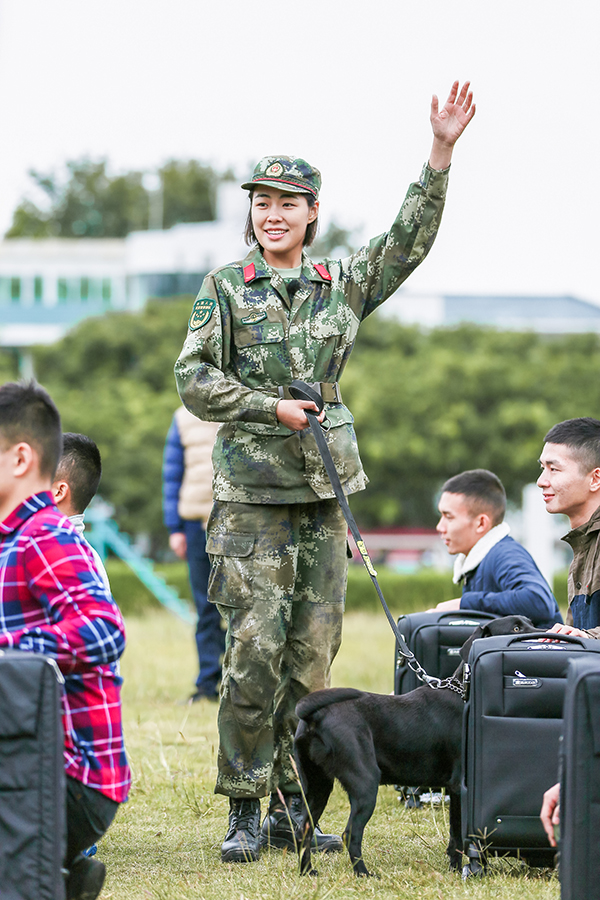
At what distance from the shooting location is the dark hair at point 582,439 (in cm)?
405

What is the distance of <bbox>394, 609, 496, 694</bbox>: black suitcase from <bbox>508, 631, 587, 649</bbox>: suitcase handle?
84 cm

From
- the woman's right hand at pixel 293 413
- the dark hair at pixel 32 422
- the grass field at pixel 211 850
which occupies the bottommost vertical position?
the grass field at pixel 211 850

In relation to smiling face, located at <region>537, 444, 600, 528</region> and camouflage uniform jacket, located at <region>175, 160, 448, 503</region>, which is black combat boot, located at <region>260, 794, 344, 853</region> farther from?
smiling face, located at <region>537, 444, 600, 528</region>

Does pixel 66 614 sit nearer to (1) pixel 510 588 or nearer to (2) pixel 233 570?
(2) pixel 233 570

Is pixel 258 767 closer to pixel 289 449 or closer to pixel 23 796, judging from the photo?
pixel 289 449

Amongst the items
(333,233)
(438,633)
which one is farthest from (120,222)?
(438,633)

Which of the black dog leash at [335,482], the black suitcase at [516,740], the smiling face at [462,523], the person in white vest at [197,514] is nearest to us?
the black suitcase at [516,740]

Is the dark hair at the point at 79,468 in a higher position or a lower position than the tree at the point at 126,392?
higher

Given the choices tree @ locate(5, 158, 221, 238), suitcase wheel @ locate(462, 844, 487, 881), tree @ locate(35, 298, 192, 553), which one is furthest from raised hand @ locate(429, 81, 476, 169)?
tree @ locate(5, 158, 221, 238)

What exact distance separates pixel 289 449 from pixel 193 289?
4374cm

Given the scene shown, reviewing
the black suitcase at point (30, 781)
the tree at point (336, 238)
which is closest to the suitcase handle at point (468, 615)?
the black suitcase at point (30, 781)

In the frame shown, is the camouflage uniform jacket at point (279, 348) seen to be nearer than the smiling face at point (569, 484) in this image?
Yes

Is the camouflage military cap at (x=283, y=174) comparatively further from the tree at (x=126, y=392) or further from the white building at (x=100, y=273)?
the white building at (x=100, y=273)

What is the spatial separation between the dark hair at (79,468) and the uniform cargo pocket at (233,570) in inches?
18.1
